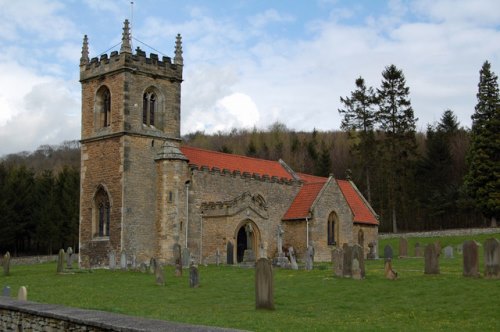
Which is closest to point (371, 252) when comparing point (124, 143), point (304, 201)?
point (304, 201)

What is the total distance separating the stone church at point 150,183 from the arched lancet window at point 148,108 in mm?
42

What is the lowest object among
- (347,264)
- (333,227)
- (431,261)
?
(347,264)

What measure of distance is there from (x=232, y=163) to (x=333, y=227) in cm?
735

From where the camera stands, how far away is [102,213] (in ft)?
111

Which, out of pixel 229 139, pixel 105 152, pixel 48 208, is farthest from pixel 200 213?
pixel 229 139

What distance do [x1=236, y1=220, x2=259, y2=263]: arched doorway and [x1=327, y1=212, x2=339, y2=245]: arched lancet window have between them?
5791 millimetres

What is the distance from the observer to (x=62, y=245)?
58062mm

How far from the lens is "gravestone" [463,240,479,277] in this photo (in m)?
19.5

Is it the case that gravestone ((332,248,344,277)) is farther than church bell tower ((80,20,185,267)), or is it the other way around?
church bell tower ((80,20,185,267))

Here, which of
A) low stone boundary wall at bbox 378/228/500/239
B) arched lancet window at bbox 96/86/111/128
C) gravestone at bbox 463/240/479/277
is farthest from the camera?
low stone boundary wall at bbox 378/228/500/239

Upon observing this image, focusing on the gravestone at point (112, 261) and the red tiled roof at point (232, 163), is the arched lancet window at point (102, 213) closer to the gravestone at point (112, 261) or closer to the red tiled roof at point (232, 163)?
the gravestone at point (112, 261)

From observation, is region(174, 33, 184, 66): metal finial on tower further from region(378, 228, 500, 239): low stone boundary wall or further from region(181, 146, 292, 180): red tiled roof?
region(378, 228, 500, 239): low stone boundary wall

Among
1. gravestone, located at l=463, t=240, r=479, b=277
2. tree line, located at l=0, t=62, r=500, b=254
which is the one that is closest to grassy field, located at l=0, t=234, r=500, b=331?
gravestone, located at l=463, t=240, r=479, b=277

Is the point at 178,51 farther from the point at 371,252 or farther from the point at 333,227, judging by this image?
the point at 371,252
